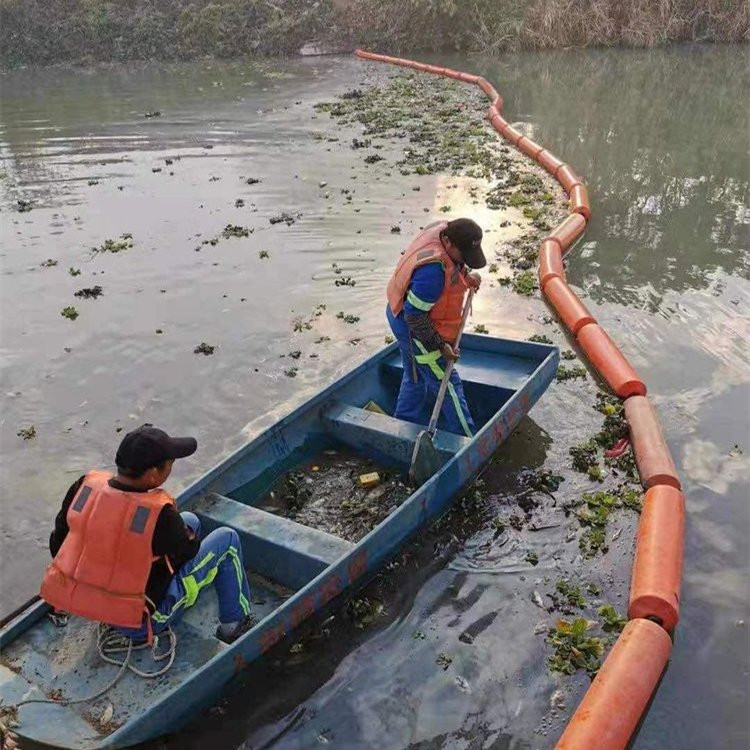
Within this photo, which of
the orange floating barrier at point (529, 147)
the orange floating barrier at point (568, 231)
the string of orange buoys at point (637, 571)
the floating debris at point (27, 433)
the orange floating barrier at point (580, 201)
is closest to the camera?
the string of orange buoys at point (637, 571)

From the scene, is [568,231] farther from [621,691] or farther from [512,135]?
[621,691]

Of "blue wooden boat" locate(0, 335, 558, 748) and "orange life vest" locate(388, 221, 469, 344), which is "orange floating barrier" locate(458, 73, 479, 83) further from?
"orange life vest" locate(388, 221, 469, 344)

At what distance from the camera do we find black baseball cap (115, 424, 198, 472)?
4047 mm

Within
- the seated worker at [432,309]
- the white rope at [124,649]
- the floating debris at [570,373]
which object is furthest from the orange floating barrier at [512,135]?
the white rope at [124,649]

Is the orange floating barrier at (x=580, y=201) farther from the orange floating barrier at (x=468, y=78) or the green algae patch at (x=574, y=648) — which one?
the orange floating barrier at (x=468, y=78)

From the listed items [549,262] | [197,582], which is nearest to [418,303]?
[197,582]

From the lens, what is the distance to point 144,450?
405cm

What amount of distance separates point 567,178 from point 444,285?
8.36m

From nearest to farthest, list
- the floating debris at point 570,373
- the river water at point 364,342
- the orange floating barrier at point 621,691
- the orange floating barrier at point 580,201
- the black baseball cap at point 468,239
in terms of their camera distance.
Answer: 1. the orange floating barrier at point 621,691
2. the river water at point 364,342
3. the black baseball cap at point 468,239
4. the floating debris at point 570,373
5. the orange floating barrier at point 580,201

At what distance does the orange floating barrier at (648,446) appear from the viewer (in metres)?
6.36

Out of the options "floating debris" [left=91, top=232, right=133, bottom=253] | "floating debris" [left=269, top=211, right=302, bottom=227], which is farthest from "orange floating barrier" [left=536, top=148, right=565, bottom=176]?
"floating debris" [left=91, top=232, right=133, bottom=253]

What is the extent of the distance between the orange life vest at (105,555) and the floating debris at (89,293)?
22.2 ft

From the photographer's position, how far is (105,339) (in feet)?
30.8

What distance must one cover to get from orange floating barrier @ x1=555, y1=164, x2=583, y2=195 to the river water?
1.49 feet
